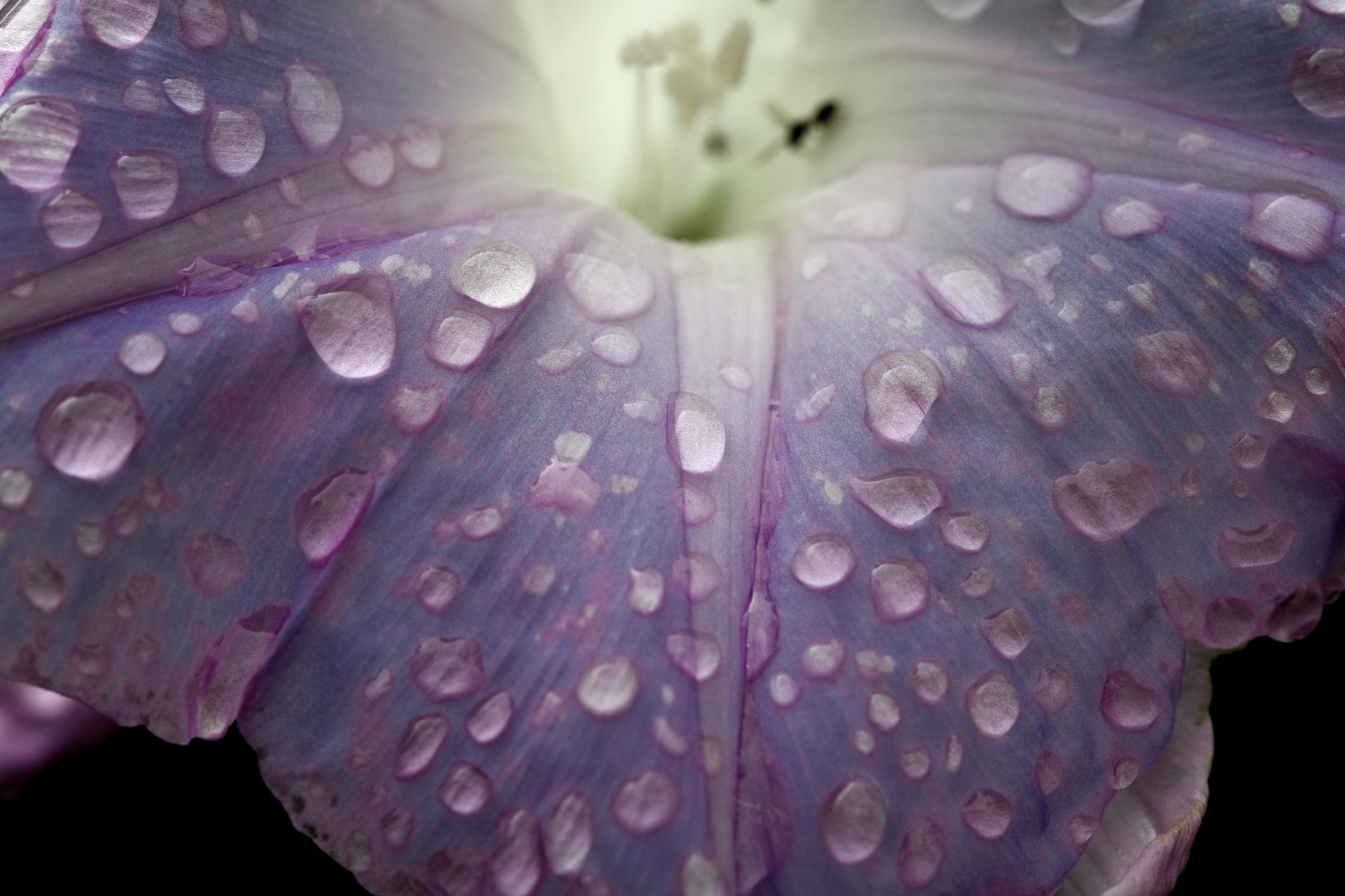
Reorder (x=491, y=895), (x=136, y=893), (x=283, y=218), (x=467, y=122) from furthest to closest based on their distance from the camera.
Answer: (x=136, y=893), (x=467, y=122), (x=283, y=218), (x=491, y=895)

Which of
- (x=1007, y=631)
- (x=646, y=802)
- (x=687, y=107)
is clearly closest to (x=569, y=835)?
(x=646, y=802)

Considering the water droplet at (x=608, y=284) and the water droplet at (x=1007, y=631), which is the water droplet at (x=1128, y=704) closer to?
the water droplet at (x=1007, y=631)

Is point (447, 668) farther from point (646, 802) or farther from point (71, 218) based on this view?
point (71, 218)

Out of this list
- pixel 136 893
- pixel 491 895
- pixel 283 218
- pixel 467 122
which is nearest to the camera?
pixel 491 895

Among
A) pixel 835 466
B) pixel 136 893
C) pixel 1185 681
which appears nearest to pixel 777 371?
pixel 835 466

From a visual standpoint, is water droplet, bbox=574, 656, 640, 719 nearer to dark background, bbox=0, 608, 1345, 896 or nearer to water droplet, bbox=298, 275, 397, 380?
water droplet, bbox=298, 275, 397, 380

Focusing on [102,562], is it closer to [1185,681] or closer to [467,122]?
[467,122]

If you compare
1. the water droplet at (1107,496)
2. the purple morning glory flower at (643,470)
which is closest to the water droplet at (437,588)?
the purple morning glory flower at (643,470)
